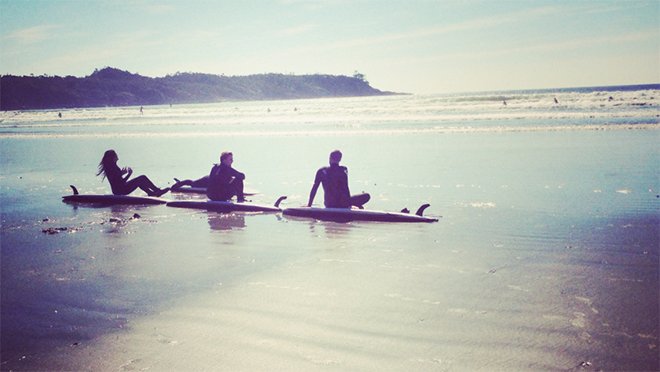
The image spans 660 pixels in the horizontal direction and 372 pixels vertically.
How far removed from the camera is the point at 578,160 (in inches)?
573

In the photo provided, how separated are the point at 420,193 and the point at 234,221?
13.7ft

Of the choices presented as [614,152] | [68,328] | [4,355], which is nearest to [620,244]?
[68,328]

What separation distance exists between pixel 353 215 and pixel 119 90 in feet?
518

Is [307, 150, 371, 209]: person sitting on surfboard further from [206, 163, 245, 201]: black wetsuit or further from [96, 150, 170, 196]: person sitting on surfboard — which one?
[96, 150, 170, 196]: person sitting on surfboard

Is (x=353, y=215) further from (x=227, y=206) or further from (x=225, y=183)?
(x=225, y=183)

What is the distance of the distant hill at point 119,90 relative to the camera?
129125mm

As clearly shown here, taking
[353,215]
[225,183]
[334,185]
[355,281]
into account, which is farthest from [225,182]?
[355,281]

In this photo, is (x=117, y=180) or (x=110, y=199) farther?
(x=117, y=180)

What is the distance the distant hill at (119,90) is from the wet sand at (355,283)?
412 ft

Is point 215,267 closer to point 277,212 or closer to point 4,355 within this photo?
point 4,355

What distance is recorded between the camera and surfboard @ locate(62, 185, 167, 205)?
36.9 ft

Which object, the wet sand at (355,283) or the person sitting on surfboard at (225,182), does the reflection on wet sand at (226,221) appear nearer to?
the wet sand at (355,283)

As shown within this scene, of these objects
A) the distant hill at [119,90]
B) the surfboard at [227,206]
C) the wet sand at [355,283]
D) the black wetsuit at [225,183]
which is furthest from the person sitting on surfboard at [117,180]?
the distant hill at [119,90]

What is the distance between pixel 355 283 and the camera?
5539 mm
